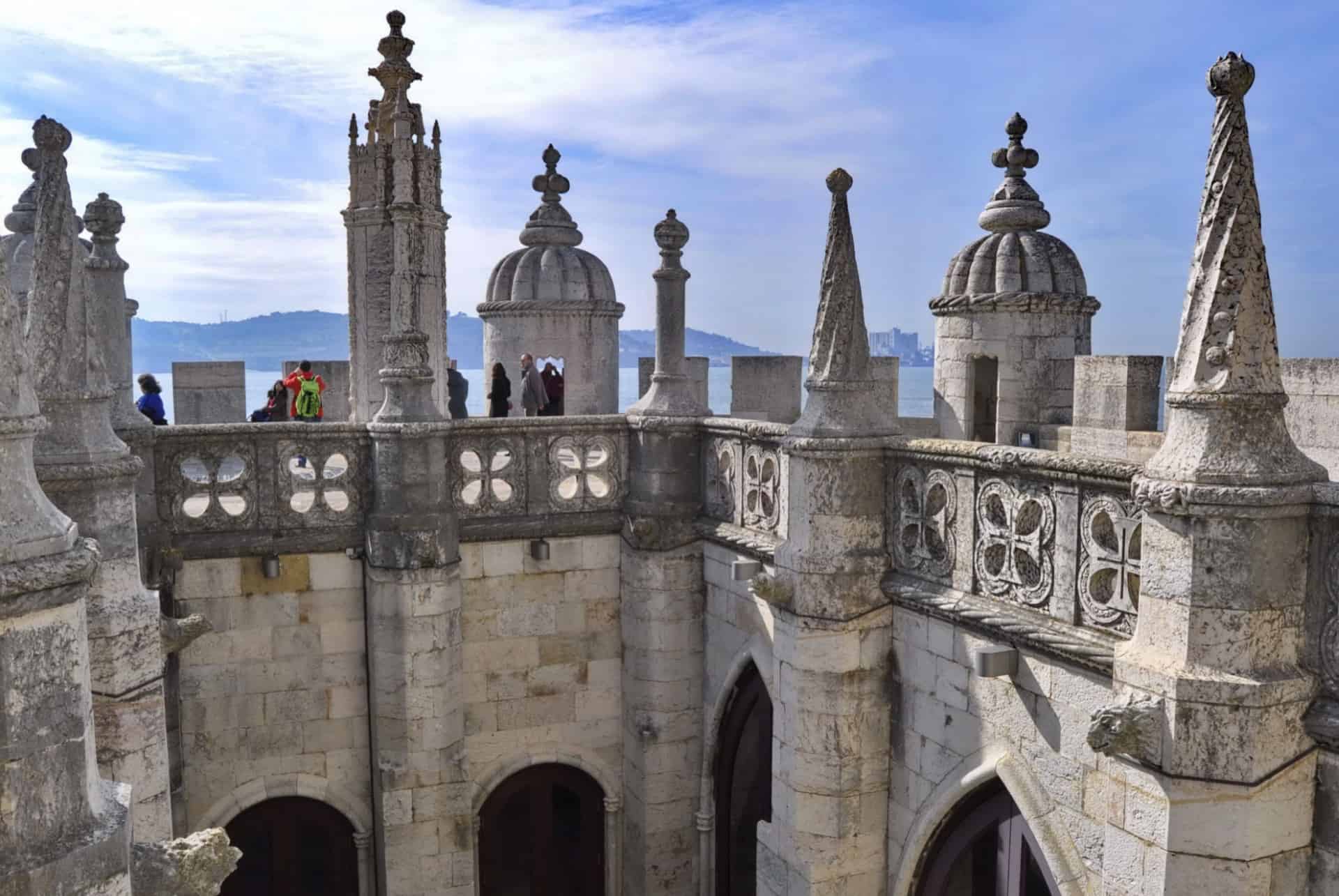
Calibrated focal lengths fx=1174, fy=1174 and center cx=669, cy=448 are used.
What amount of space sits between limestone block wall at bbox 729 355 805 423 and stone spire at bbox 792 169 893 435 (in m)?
5.91

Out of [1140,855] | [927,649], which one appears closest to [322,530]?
[927,649]

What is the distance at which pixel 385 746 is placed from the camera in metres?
9.44

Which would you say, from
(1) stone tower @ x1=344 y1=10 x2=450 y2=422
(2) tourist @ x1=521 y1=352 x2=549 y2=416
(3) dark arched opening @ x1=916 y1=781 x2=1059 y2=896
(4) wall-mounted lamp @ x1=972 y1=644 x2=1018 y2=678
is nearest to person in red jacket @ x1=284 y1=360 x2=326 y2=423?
(1) stone tower @ x1=344 y1=10 x2=450 y2=422

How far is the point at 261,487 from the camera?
9297 millimetres

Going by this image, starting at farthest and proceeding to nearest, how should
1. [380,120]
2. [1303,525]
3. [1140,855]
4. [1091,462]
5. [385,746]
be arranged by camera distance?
[380,120] < [385,746] < [1091,462] < [1140,855] < [1303,525]

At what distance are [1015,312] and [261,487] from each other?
8671 mm

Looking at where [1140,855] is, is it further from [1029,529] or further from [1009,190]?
[1009,190]

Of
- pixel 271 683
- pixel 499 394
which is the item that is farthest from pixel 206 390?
pixel 271 683

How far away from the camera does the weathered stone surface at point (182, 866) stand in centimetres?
348

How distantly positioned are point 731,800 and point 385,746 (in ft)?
9.80

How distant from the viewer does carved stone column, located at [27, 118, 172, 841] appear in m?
6.27

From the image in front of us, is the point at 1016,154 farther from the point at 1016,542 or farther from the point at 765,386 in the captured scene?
the point at 1016,542

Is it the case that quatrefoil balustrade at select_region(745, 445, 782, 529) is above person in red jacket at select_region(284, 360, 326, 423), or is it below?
below

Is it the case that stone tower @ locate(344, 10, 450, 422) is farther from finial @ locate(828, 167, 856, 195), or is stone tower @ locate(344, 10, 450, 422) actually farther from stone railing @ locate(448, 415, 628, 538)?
finial @ locate(828, 167, 856, 195)
